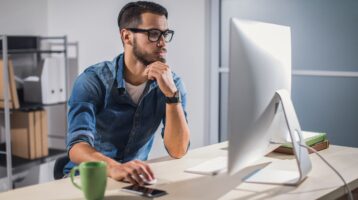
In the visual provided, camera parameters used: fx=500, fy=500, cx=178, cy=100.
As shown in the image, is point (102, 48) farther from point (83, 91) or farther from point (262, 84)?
point (262, 84)

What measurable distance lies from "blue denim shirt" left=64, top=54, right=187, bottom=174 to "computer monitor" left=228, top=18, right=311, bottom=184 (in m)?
0.60

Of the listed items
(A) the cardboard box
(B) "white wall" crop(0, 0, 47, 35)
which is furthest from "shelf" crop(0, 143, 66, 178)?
(B) "white wall" crop(0, 0, 47, 35)

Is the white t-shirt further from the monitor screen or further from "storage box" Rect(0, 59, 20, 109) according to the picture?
"storage box" Rect(0, 59, 20, 109)

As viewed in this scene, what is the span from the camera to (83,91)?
1870mm


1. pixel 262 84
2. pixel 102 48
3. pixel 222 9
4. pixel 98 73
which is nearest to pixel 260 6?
pixel 222 9

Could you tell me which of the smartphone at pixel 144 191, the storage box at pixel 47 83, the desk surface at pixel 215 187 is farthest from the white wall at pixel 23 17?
the smartphone at pixel 144 191

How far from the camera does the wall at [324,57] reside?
2916 mm

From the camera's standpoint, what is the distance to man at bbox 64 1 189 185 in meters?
1.93

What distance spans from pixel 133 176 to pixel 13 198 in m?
0.33

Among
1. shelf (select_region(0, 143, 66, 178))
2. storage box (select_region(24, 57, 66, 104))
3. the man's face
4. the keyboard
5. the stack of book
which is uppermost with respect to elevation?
the man's face

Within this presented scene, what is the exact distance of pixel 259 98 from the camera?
132cm

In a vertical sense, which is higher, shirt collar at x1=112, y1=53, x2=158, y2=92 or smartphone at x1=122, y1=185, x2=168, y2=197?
shirt collar at x1=112, y1=53, x2=158, y2=92

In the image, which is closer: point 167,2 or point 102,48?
point 167,2

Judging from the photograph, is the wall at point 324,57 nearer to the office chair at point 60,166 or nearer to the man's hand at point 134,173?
the office chair at point 60,166
